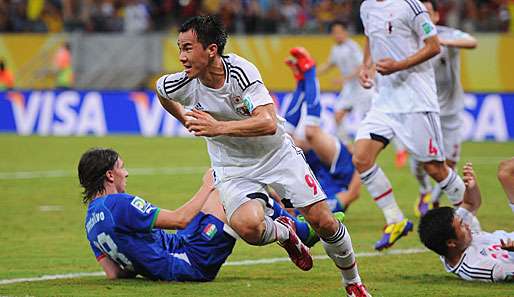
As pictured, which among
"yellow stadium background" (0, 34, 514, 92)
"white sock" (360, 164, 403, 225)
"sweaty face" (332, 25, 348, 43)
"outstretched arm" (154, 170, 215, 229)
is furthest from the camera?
"yellow stadium background" (0, 34, 514, 92)

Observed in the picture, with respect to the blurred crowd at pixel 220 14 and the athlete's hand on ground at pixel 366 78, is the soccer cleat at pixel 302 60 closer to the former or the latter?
the athlete's hand on ground at pixel 366 78

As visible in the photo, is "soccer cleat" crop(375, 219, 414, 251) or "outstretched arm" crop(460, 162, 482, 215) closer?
"outstretched arm" crop(460, 162, 482, 215)

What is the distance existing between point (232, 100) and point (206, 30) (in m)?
0.51

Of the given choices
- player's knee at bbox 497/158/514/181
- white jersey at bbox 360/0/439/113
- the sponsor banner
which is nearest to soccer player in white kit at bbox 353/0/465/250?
white jersey at bbox 360/0/439/113

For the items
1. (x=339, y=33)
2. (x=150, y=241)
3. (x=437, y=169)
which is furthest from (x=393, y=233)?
(x=339, y=33)

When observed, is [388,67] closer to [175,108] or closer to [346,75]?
[175,108]

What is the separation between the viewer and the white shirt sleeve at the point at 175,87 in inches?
283

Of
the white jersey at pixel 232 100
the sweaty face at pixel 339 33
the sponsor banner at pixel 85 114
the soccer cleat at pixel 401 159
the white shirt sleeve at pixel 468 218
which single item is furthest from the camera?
the sponsor banner at pixel 85 114

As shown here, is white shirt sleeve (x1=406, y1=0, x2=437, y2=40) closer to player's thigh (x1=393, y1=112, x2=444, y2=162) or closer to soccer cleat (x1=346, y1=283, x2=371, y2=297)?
player's thigh (x1=393, y1=112, x2=444, y2=162)

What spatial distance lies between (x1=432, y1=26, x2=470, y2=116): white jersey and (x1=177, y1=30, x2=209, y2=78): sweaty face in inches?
208

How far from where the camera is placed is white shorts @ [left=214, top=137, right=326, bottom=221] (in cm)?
711

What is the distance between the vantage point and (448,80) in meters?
11.9

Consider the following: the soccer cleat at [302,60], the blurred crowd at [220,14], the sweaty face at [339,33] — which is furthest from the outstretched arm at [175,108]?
the blurred crowd at [220,14]

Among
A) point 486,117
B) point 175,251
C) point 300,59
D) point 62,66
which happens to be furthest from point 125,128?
point 175,251
